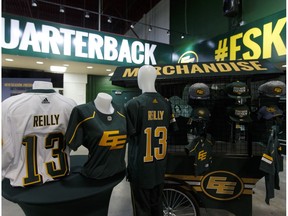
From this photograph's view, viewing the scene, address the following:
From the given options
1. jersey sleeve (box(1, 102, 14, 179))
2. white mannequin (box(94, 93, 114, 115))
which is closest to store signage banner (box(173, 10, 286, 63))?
white mannequin (box(94, 93, 114, 115))

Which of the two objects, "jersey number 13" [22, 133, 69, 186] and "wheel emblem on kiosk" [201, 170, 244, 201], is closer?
"jersey number 13" [22, 133, 69, 186]

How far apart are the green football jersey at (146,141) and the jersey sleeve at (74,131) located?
1.21ft

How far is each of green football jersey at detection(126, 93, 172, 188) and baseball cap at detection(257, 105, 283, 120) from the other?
100 cm

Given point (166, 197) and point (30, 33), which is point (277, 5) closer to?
point (166, 197)

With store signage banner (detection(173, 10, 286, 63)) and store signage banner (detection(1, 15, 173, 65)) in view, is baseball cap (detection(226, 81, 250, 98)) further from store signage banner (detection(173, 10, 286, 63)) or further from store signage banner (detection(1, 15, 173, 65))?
store signage banner (detection(1, 15, 173, 65))

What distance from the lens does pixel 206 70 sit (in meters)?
1.79

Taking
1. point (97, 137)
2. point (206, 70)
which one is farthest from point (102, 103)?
point (206, 70)

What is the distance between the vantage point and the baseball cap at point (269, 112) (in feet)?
5.72

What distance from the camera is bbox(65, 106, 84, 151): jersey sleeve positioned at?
123cm

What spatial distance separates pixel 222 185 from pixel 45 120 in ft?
5.87

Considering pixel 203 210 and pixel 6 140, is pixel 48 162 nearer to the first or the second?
pixel 6 140

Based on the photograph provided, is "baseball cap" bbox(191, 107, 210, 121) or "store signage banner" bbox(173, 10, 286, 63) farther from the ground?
→ "store signage banner" bbox(173, 10, 286, 63)

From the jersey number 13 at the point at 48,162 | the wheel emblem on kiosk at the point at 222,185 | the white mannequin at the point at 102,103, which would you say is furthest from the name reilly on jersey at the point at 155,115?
the wheel emblem on kiosk at the point at 222,185

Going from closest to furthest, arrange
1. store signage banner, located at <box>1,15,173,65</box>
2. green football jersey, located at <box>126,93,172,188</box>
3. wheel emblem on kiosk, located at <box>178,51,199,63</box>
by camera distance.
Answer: green football jersey, located at <box>126,93,172,188</box>, store signage banner, located at <box>1,15,173,65</box>, wheel emblem on kiosk, located at <box>178,51,199,63</box>
